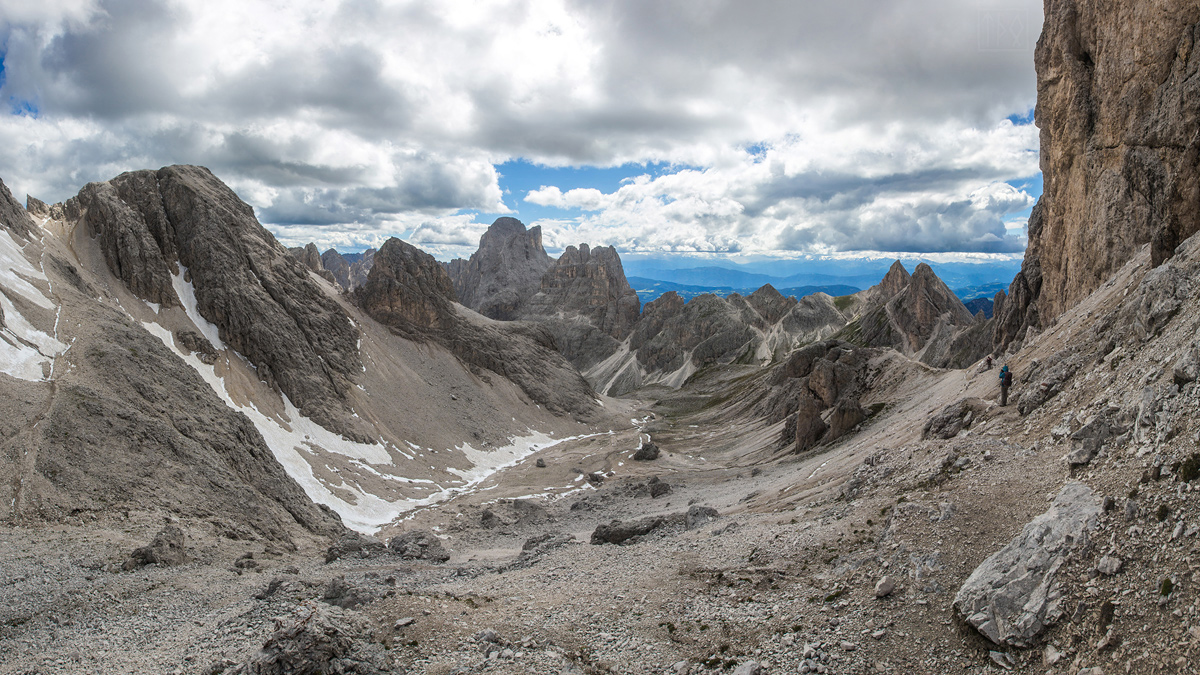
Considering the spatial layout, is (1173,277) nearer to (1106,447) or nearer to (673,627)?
(1106,447)

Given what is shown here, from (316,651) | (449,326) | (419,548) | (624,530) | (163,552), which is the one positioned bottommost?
(419,548)

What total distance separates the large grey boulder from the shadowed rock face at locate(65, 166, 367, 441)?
75410mm

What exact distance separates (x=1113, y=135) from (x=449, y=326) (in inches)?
4359

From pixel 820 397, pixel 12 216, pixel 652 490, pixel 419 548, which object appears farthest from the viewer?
pixel 820 397

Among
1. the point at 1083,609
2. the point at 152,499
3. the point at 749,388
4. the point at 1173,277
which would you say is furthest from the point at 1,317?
the point at 749,388

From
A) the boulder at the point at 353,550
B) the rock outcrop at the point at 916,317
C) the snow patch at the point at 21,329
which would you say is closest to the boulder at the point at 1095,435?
the boulder at the point at 353,550

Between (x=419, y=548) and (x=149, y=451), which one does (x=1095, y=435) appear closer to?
(x=419, y=548)

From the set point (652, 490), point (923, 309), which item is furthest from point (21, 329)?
point (923, 309)

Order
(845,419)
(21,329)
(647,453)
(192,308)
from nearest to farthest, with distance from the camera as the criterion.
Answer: (21,329), (845,419), (192,308), (647,453)

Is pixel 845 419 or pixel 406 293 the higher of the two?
pixel 406 293

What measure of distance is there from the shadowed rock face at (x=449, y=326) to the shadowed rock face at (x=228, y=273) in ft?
71.7

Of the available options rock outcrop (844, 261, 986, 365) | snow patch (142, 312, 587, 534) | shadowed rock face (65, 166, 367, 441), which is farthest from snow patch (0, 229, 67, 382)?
rock outcrop (844, 261, 986, 365)

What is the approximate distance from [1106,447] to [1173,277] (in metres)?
10.8

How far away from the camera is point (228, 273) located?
276ft
